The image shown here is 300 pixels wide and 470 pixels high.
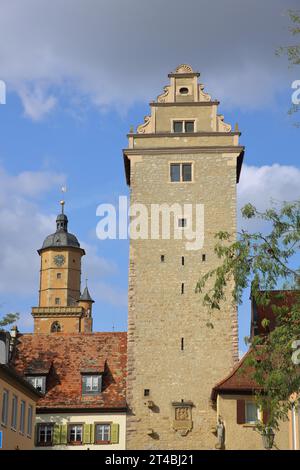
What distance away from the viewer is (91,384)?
41.1 metres

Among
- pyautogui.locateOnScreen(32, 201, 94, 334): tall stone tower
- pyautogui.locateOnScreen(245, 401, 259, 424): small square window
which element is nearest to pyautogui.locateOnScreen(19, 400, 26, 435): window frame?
pyautogui.locateOnScreen(245, 401, 259, 424): small square window

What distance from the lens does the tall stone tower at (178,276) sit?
38.5 meters

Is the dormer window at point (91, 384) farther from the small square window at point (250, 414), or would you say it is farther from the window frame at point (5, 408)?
the small square window at point (250, 414)

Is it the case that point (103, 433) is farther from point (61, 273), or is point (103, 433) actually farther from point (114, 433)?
point (61, 273)

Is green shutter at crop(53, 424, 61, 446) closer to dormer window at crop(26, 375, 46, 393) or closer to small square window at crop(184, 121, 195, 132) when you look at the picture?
dormer window at crop(26, 375, 46, 393)

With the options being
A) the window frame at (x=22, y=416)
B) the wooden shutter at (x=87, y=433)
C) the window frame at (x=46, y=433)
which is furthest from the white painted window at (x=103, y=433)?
the window frame at (x=22, y=416)

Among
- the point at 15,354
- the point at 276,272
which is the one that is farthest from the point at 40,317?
the point at 276,272

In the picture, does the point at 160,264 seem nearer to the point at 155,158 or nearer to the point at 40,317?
the point at 155,158

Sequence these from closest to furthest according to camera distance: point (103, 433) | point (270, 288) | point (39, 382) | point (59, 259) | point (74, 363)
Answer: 1. point (270, 288)
2. point (103, 433)
3. point (39, 382)
4. point (74, 363)
5. point (59, 259)

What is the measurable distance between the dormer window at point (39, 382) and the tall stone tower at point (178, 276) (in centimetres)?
429

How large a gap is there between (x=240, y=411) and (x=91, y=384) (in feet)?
27.5

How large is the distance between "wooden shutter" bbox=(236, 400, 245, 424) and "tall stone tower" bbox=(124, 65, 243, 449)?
3.07 m

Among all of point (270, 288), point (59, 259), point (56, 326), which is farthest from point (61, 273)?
point (270, 288)
